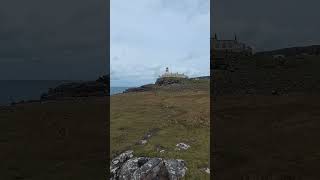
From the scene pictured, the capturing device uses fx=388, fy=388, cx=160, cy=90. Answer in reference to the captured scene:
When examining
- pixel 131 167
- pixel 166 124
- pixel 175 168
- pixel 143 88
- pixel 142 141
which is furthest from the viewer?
pixel 143 88

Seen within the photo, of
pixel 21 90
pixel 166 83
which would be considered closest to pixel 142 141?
pixel 166 83

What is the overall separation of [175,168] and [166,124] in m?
14.5

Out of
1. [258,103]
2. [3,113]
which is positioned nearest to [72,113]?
[3,113]

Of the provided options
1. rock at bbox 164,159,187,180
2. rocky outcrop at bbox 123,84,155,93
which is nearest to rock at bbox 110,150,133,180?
rock at bbox 164,159,187,180

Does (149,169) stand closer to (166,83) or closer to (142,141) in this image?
(142,141)

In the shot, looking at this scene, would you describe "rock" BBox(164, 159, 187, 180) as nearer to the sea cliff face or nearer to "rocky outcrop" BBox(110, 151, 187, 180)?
"rocky outcrop" BBox(110, 151, 187, 180)

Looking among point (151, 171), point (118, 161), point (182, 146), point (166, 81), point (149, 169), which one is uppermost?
point (166, 81)

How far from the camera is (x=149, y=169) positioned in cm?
3366

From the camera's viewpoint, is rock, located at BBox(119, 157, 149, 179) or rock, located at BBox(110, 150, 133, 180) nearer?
rock, located at BBox(119, 157, 149, 179)

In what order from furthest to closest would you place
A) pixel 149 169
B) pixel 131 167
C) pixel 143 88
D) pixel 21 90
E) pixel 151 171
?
pixel 21 90, pixel 143 88, pixel 131 167, pixel 149 169, pixel 151 171

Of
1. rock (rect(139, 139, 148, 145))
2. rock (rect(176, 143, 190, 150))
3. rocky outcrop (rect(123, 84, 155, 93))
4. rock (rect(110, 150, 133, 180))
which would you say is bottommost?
rock (rect(110, 150, 133, 180))

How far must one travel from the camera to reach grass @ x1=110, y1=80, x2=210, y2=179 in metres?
39.6

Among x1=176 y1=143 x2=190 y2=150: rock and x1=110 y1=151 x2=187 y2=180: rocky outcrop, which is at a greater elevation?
x1=176 y1=143 x2=190 y2=150: rock

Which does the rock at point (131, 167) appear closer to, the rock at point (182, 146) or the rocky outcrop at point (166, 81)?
the rock at point (182, 146)
